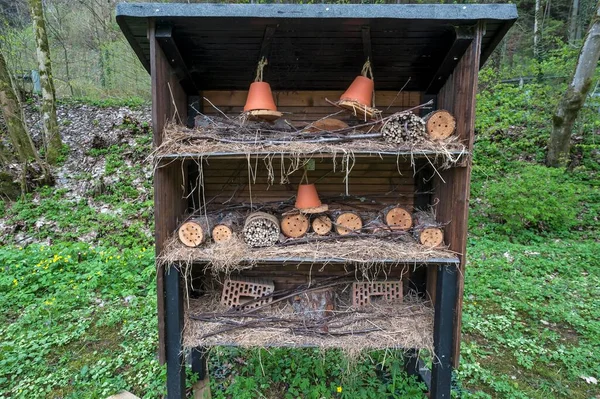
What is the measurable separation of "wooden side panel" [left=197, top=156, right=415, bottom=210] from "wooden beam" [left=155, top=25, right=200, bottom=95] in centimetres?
67

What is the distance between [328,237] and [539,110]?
29.3 feet

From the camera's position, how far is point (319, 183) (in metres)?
2.95

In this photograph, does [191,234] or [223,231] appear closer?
[191,234]

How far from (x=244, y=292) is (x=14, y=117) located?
271 inches

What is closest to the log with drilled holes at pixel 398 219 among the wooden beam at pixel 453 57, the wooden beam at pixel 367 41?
the wooden beam at pixel 453 57

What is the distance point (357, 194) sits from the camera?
295 centimetres

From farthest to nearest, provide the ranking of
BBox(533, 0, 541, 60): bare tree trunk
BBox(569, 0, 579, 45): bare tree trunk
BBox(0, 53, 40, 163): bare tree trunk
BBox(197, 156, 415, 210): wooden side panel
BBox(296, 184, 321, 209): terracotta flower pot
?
1. BBox(569, 0, 579, 45): bare tree trunk
2. BBox(533, 0, 541, 60): bare tree trunk
3. BBox(0, 53, 40, 163): bare tree trunk
4. BBox(197, 156, 415, 210): wooden side panel
5. BBox(296, 184, 321, 209): terracotta flower pot

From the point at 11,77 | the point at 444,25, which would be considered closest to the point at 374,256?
the point at 444,25

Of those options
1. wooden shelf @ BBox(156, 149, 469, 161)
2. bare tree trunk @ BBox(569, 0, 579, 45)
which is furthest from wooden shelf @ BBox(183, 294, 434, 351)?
bare tree trunk @ BBox(569, 0, 579, 45)

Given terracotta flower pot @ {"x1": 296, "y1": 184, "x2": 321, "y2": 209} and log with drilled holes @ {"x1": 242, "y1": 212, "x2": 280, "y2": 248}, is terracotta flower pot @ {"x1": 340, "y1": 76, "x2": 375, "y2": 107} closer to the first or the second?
terracotta flower pot @ {"x1": 296, "y1": 184, "x2": 321, "y2": 209}

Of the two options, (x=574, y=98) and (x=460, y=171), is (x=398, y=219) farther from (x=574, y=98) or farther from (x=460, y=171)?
(x=574, y=98)

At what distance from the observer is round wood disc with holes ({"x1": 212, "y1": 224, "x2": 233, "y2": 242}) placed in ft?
8.11

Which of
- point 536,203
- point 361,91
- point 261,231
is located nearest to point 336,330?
point 261,231

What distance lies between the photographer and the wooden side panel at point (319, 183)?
2910mm
